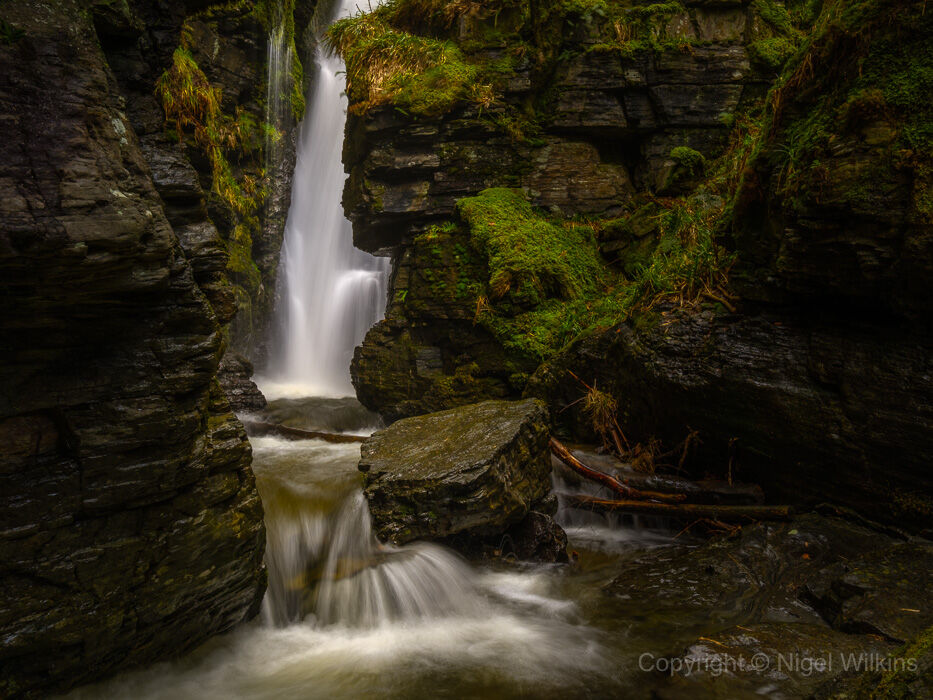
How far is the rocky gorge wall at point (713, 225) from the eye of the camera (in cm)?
357

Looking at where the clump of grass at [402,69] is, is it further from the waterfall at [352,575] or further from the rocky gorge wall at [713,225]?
the waterfall at [352,575]

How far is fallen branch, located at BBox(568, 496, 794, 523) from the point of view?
4.27 m

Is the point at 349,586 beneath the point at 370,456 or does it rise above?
beneath

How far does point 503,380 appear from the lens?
7508mm

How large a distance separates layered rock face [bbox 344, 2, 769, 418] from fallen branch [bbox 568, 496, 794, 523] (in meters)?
3.37

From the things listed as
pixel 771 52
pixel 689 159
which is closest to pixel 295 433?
pixel 689 159

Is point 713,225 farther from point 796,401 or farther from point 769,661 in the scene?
point 769,661

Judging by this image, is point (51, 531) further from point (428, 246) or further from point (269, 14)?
point (269, 14)

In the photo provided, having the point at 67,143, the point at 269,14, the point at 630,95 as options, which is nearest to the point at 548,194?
Result: the point at 630,95

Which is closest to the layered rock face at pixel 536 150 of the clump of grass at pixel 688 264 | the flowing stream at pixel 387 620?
the clump of grass at pixel 688 264

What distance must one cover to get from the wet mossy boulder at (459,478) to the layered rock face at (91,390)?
5.54 feet

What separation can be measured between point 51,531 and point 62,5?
269cm

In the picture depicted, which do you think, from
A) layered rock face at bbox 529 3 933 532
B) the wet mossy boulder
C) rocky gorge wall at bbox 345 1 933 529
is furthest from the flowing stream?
rocky gorge wall at bbox 345 1 933 529

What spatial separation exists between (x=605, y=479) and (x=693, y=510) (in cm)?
90
